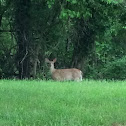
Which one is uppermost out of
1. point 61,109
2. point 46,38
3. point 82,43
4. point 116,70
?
point 46,38

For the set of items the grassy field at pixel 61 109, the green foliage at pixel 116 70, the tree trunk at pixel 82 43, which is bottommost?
the green foliage at pixel 116 70

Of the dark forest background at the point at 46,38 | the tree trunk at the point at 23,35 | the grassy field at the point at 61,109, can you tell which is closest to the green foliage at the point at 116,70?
the dark forest background at the point at 46,38

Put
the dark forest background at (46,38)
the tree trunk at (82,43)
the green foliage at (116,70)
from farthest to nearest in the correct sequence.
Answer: the green foliage at (116,70) < the tree trunk at (82,43) < the dark forest background at (46,38)

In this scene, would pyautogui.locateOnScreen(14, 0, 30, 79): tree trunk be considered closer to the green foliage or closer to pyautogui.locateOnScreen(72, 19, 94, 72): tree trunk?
pyautogui.locateOnScreen(72, 19, 94, 72): tree trunk

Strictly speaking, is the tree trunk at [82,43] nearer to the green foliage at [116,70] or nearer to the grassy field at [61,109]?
the green foliage at [116,70]

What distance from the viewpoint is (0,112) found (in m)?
7.53

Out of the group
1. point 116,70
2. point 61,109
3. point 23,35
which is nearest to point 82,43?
point 23,35

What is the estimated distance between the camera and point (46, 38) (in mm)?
24047

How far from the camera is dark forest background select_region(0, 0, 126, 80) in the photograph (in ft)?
70.5

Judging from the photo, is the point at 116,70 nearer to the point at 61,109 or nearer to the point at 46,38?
the point at 46,38

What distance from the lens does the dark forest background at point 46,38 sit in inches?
846

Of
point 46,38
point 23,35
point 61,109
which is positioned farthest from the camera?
point 46,38

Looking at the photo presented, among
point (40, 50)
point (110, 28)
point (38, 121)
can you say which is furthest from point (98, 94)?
point (40, 50)

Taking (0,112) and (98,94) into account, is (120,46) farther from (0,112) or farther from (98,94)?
(0,112)
